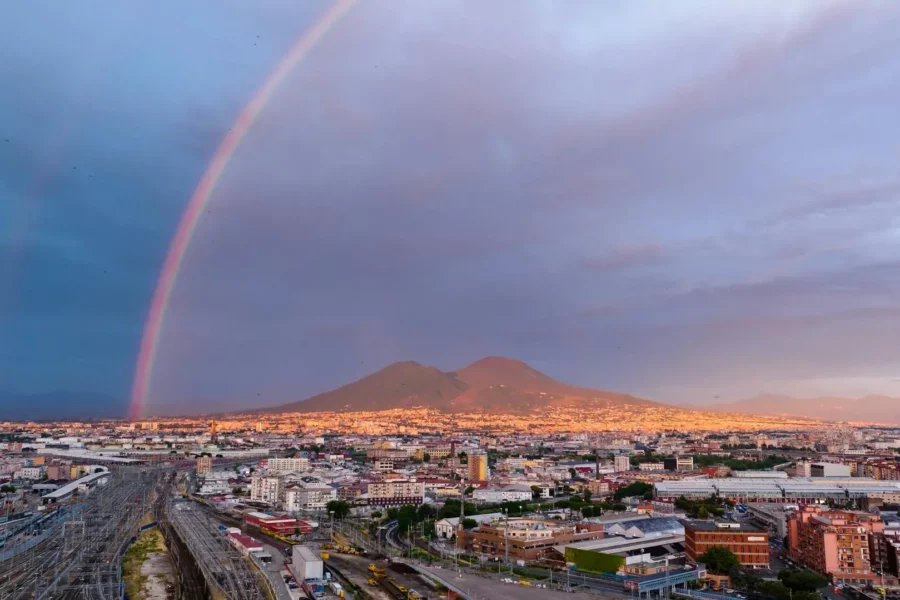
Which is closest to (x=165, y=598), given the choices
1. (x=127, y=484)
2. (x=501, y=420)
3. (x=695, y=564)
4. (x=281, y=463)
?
(x=695, y=564)

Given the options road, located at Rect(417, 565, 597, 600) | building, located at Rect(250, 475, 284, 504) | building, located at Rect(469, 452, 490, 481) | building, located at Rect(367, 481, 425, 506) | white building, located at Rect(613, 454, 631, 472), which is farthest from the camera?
white building, located at Rect(613, 454, 631, 472)

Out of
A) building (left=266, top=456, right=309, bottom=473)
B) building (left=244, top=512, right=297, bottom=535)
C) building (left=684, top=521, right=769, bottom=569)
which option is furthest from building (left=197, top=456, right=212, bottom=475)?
building (left=684, top=521, right=769, bottom=569)

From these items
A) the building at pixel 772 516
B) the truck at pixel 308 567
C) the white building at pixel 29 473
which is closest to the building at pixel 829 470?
the building at pixel 772 516

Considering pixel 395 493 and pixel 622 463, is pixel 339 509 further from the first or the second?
pixel 622 463

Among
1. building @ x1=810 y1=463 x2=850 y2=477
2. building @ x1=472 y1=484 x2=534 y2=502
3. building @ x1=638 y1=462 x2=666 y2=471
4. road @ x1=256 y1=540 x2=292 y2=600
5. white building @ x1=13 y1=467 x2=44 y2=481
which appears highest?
white building @ x1=13 y1=467 x2=44 y2=481

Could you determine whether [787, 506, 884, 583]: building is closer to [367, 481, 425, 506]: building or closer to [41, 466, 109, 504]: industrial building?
[367, 481, 425, 506]: building

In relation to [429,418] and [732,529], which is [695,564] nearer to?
[732,529]
